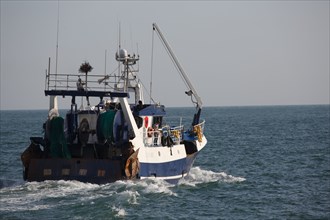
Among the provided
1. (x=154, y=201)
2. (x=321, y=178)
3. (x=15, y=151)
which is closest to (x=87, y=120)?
(x=154, y=201)

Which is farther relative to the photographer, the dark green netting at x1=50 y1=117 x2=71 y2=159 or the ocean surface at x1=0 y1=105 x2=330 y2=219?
the dark green netting at x1=50 y1=117 x2=71 y2=159

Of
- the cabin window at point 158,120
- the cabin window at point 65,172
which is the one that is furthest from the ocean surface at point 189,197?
the cabin window at point 158,120

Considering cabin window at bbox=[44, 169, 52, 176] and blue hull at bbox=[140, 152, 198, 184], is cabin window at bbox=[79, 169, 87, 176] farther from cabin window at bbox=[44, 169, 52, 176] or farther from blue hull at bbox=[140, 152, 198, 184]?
blue hull at bbox=[140, 152, 198, 184]

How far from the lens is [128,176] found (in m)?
29.5

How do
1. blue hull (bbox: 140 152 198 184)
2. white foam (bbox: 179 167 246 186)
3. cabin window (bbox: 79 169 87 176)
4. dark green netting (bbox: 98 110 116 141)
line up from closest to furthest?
cabin window (bbox: 79 169 87 176) → dark green netting (bbox: 98 110 116 141) → blue hull (bbox: 140 152 198 184) → white foam (bbox: 179 167 246 186)

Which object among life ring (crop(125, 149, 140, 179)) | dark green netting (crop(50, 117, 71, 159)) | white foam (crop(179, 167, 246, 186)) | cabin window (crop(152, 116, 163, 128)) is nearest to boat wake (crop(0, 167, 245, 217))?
life ring (crop(125, 149, 140, 179))

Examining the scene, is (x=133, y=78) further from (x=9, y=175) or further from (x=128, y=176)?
(x=9, y=175)

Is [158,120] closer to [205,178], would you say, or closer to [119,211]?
[205,178]

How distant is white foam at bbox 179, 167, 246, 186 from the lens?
35.3 meters

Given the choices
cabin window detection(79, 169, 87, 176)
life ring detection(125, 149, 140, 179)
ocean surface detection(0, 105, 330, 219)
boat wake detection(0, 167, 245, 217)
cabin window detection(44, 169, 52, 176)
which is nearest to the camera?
ocean surface detection(0, 105, 330, 219)

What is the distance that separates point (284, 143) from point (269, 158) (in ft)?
52.7

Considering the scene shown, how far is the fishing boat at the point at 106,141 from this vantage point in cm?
3008

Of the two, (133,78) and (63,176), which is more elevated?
(133,78)

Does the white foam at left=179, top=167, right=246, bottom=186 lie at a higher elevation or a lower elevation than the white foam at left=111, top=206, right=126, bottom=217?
higher
